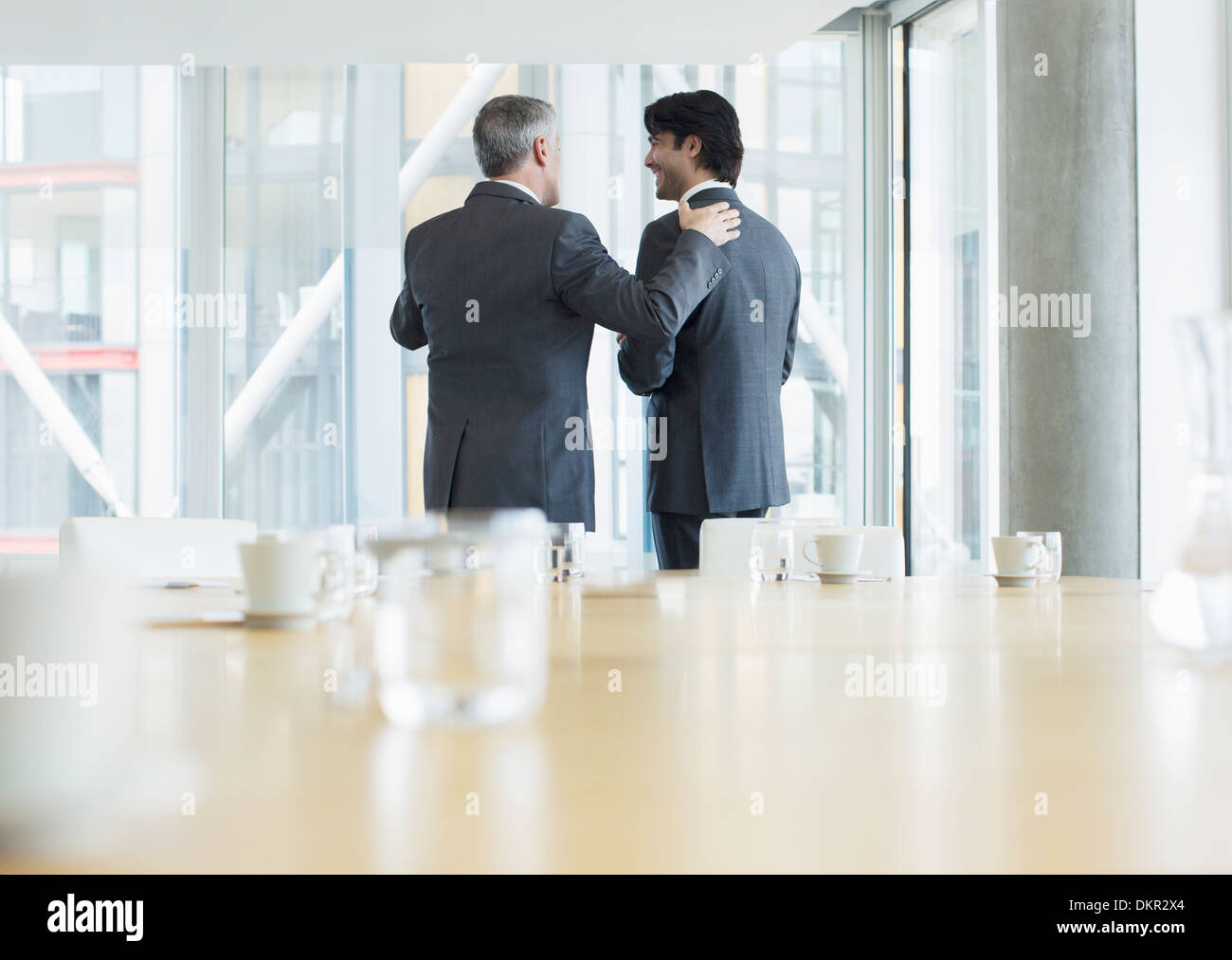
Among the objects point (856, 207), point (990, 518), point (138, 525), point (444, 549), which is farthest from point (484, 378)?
point (856, 207)

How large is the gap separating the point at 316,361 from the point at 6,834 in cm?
507

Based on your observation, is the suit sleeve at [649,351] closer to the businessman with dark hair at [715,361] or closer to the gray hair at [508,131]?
the businessman with dark hair at [715,361]

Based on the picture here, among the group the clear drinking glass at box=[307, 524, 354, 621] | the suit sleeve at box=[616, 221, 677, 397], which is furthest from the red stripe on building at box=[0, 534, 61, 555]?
the clear drinking glass at box=[307, 524, 354, 621]

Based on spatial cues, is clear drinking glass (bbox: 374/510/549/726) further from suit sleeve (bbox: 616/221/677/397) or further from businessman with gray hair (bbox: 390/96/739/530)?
suit sleeve (bbox: 616/221/677/397)

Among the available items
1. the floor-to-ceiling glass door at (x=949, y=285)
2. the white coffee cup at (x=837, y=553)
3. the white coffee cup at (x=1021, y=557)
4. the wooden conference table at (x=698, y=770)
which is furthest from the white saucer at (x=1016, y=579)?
the floor-to-ceiling glass door at (x=949, y=285)

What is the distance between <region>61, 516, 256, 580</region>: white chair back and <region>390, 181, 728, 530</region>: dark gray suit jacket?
66cm

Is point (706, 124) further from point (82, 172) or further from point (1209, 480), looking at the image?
point (82, 172)

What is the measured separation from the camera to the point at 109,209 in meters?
5.24

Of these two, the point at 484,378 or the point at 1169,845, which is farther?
the point at 484,378

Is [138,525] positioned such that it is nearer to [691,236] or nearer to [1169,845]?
[691,236]

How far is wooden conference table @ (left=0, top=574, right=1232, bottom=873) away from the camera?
17.0 inches

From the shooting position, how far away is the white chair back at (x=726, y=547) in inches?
90.4

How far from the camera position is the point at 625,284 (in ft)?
8.34

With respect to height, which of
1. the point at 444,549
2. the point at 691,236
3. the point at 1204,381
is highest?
the point at 691,236
